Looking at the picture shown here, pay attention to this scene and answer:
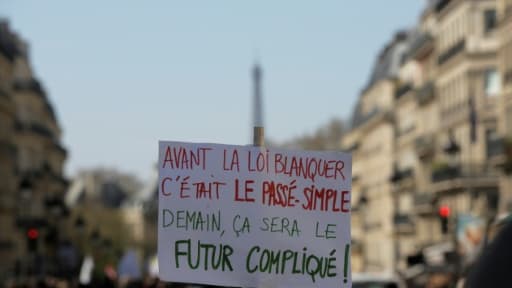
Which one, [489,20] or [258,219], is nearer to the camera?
[258,219]

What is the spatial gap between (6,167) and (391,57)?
33592 mm

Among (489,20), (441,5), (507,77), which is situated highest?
(441,5)

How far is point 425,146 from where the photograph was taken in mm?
97312

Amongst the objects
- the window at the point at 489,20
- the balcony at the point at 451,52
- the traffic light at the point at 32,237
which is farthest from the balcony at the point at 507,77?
the traffic light at the point at 32,237

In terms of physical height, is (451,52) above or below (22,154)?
above

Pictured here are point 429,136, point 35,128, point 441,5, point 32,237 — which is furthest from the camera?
point 35,128

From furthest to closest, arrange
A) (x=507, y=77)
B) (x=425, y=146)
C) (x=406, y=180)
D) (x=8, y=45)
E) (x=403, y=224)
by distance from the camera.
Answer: (x=403, y=224), (x=406, y=180), (x=8, y=45), (x=425, y=146), (x=507, y=77)

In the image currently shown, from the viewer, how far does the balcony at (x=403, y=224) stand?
360ft

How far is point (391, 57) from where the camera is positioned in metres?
125

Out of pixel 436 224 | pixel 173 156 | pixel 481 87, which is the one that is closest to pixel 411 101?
pixel 436 224

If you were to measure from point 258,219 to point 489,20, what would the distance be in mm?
73086

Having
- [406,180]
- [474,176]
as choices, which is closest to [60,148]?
[406,180]

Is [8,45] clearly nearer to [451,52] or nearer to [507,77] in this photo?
[451,52]

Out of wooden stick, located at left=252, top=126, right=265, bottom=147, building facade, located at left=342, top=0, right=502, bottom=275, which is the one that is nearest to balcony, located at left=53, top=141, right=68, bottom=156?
building facade, located at left=342, top=0, right=502, bottom=275
